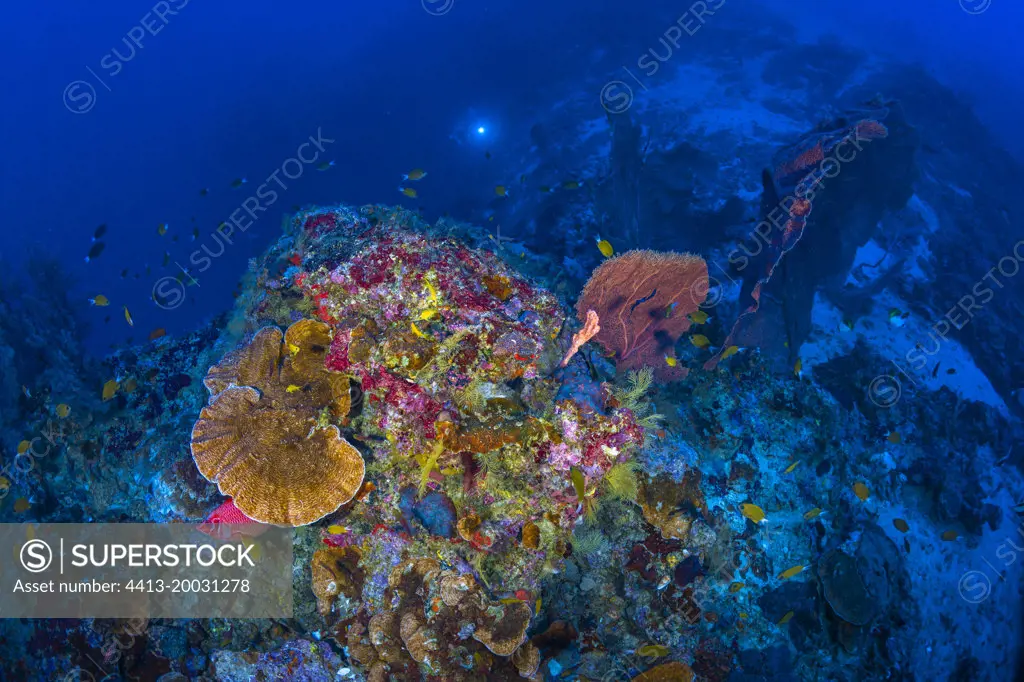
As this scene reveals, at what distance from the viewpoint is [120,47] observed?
144ft

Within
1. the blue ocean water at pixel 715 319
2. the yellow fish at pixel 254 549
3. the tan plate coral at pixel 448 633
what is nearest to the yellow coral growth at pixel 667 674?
the blue ocean water at pixel 715 319

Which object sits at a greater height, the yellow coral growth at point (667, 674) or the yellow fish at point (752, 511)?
the yellow fish at point (752, 511)

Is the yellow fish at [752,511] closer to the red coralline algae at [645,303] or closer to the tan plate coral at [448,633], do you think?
the red coralline algae at [645,303]

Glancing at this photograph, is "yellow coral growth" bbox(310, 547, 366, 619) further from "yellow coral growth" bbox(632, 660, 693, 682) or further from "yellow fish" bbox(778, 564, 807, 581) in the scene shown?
"yellow fish" bbox(778, 564, 807, 581)

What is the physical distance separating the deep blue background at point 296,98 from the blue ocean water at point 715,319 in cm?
35

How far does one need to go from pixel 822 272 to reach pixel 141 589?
1150 centimetres

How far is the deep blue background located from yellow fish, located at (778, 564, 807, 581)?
17498 mm

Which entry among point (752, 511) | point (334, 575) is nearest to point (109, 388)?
point (334, 575)

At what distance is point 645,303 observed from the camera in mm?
6184

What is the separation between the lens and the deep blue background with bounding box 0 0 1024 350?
26.3 meters

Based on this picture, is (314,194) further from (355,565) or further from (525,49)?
(355,565)

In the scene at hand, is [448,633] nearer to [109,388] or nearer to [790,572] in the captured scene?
[790,572]

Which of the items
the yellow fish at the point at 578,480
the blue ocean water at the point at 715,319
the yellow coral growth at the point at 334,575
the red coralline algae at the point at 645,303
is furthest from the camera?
the red coralline algae at the point at 645,303

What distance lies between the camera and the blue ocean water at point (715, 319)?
4.90 meters
